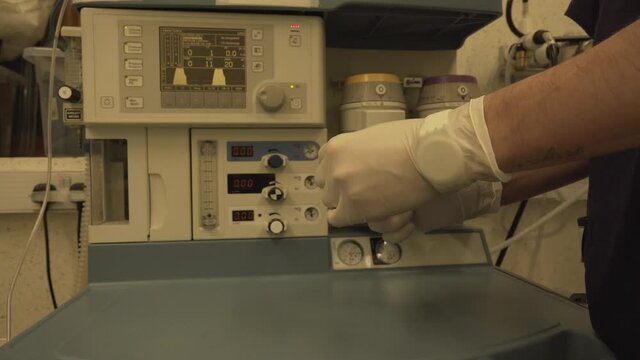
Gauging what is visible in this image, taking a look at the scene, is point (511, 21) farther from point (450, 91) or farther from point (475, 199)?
point (475, 199)

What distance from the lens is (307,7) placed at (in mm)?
818

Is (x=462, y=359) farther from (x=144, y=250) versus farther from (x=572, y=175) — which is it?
(x=144, y=250)

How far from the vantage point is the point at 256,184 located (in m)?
0.89

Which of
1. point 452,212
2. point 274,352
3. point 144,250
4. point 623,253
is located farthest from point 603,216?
point 144,250

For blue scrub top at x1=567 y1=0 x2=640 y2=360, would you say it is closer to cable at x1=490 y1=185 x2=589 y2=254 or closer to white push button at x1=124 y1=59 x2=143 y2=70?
cable at x1=490 y1=185 x2=589 y2=254

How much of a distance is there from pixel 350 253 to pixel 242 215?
0.24 metres

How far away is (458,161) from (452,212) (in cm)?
28

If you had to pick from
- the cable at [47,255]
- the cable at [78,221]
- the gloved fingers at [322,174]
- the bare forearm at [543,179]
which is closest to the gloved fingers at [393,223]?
the gloved fingers at [322,174]

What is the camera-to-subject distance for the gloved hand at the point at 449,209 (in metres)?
0.77

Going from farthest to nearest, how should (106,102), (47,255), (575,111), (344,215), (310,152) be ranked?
(47,255) → (310,152) → (106,102) → (344,215) → (575,111)

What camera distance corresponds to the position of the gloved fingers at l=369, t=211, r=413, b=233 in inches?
28.5

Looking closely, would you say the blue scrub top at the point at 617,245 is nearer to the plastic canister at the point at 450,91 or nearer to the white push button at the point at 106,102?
the plastic canister at the point at 450,91

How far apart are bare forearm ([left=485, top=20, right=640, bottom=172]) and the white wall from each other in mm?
649

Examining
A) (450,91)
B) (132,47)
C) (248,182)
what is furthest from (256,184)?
(450,91)
